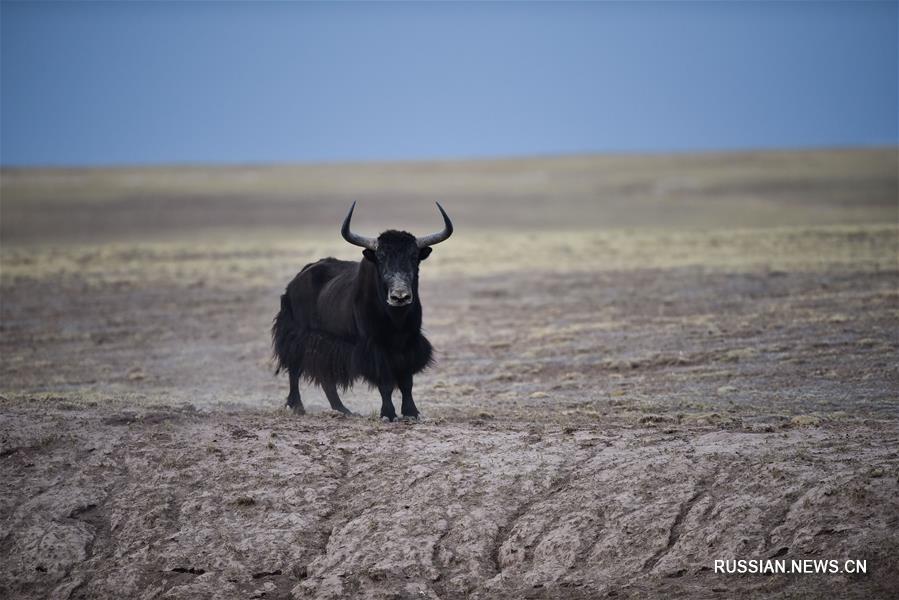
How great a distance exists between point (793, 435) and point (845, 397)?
2941 mm

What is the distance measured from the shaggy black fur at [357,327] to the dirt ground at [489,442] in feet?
1.96

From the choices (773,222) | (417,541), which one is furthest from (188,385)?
(773,222)

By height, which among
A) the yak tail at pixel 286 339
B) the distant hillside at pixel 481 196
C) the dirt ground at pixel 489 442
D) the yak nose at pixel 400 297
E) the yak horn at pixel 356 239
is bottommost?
the dirt ground at pixel 489 442

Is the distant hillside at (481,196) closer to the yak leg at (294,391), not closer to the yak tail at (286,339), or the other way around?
the yak tail at (286,339)

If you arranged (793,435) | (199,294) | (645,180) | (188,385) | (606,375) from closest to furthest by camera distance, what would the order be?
(793,435) < (606,375) < (188,385) < (199,294) < (645,180)

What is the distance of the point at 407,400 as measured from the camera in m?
11.2

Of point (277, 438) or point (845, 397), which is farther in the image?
point (845, 397)

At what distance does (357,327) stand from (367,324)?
0.33 meters

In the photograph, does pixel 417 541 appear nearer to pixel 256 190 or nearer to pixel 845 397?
pixel 845 397

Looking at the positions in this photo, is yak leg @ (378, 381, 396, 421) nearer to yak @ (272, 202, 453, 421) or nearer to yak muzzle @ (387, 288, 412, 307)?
yak @ (272, 202, 453, 421)

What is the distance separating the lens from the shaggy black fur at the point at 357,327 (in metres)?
11.1

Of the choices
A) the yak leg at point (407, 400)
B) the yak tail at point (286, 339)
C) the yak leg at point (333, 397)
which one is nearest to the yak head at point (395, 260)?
the yak leg at point (407, 400)

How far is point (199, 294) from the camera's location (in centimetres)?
2575

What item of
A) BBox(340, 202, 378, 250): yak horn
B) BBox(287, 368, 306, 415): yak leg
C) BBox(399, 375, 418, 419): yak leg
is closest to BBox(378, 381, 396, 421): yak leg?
BBox(399, 375, 418, 419): yak leg
